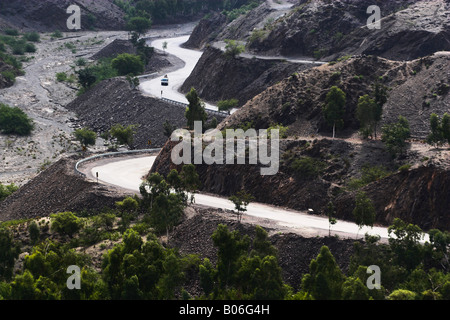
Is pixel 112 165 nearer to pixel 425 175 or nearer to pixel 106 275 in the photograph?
pixel 106 275

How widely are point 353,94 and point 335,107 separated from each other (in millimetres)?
5992

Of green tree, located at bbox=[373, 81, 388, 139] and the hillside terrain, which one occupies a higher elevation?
green tree, located at bbox=[373, 81, 388, 139]

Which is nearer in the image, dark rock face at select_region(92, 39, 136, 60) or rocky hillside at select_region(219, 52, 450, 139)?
rocky hillside at select_region(219, 52, 450, 139)

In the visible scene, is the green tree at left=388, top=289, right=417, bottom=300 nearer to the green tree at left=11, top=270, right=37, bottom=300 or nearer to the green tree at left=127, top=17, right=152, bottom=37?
the green tree at left=11, top=270, right=37, bottom=300

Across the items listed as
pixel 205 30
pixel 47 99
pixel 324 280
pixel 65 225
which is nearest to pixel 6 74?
pixel 47 99

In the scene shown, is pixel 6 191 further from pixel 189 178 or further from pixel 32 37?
pixel 32 37

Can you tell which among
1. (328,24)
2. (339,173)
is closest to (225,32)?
(328,24)

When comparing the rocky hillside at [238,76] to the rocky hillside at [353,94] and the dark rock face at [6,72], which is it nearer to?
the rocky hillside at [353,94]

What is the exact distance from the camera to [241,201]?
54.0 metres

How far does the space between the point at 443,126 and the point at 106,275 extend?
32111 millimetres

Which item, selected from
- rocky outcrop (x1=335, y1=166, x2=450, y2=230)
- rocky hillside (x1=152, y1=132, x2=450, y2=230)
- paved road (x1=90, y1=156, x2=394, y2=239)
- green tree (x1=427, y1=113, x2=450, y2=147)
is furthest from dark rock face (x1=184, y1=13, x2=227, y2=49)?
rocky outcrop (x1=335, y1=166, x2=450, y2=230)

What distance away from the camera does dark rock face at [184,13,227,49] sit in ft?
511

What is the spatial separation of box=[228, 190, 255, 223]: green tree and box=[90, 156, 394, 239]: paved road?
743 mm

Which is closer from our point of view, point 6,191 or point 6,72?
point 6,191
